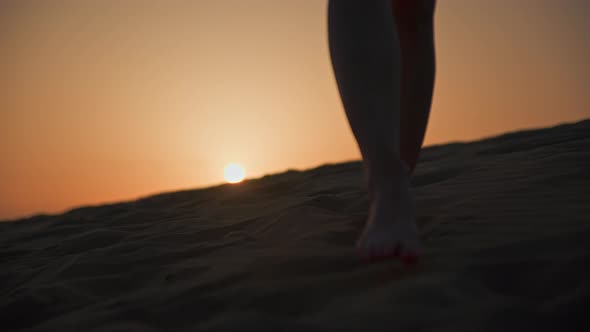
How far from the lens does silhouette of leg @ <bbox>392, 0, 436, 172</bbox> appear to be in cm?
144

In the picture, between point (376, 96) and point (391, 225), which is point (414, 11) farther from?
point (391, 225)

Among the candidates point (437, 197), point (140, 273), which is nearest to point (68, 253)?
point (140, 273)

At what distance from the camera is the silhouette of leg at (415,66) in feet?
4.72

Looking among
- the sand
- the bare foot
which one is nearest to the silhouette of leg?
the sand

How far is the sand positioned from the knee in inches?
23.8

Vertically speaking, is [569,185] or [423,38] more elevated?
[423,38]

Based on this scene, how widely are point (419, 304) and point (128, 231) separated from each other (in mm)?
1624

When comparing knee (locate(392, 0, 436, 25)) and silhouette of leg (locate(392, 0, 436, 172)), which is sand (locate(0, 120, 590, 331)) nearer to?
silhouette of leg (locate(392, 0, 436, 172))

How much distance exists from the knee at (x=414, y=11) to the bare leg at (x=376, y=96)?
0.34m

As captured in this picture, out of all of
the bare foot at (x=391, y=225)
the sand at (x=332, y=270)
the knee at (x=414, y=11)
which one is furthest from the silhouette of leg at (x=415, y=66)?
the bare foot at (x=391, y=225)

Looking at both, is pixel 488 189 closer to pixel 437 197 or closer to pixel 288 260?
pixel 437 197

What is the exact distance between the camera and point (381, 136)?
1.08 metres

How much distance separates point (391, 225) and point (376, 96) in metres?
0.30

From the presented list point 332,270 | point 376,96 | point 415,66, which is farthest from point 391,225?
point 415,66
